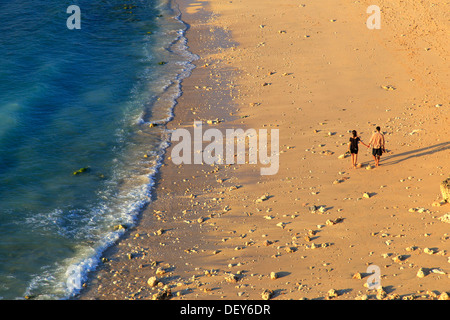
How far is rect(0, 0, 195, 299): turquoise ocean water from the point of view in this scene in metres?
15.5

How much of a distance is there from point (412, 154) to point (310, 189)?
4305 millimetres

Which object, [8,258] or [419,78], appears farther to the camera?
[419,78]

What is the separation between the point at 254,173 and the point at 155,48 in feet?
61.1

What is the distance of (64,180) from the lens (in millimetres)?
19406

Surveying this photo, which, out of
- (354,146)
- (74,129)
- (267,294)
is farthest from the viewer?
(74,129)

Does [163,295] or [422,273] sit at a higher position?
[422,273]

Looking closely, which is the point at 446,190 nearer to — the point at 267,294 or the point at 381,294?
the point at 381,294

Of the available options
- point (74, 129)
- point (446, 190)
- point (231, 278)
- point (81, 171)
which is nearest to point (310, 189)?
point (446, 190)

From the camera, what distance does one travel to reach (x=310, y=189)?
16750 mm

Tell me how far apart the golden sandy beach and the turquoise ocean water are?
1.13 m

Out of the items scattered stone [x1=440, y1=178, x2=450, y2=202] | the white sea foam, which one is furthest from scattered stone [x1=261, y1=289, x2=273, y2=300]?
scattered stone [x1=440, y1=178, x2=450, y2=202]

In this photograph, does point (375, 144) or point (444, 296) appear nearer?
point (444, 296)
